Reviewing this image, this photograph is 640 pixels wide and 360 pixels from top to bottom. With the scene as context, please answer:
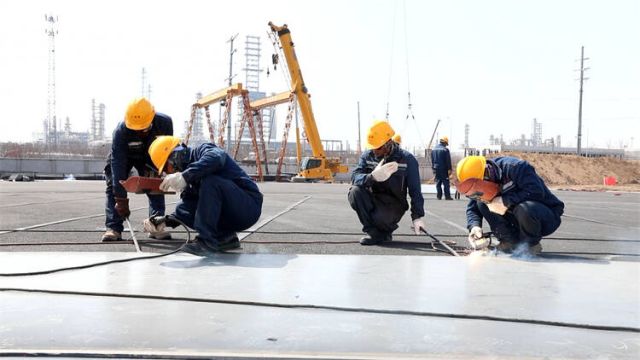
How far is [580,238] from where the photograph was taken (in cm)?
543

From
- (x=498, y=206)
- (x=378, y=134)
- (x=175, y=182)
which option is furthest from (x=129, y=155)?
(x=498, y=206)

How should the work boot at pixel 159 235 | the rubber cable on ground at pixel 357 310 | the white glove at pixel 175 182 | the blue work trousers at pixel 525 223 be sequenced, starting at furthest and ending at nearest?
1. the work boot at pixel 159 235
2. the blue work trousers at pixel 525 223
3. the white glove at pixel 175 182
4. the rubber cable on ground at pixel 357 310

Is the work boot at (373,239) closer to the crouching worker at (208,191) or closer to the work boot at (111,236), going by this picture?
the crouching worker at (208,191)

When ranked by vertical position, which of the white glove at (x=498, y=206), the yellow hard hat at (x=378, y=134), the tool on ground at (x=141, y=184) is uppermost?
the yellow hard hat at (x=378, y=134)

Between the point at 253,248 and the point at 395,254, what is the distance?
46.4 inches

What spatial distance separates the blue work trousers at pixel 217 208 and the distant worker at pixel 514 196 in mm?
1698

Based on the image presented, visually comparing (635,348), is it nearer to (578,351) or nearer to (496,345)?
(578,351)

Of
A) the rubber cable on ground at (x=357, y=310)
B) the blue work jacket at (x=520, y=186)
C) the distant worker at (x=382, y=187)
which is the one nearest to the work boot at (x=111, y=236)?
the rubber cable on ground at (x=357, y=310)

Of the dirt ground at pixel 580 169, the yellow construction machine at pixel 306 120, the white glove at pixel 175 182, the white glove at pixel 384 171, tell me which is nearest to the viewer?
the white glove at pixel 175 182

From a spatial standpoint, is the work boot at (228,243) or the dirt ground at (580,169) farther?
the dirt ground at (580,169)

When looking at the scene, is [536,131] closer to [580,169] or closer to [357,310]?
[580,169]

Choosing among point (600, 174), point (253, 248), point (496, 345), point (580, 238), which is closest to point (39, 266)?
point (253, 248)

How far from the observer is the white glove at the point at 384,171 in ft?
15.2

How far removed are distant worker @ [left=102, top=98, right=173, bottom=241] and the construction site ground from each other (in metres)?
0.27
